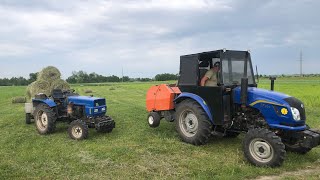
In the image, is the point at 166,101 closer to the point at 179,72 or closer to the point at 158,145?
the point at 179,72

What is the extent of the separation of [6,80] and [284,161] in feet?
245

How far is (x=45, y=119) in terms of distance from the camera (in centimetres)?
1070

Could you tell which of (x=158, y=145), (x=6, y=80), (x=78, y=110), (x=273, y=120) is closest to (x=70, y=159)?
(x=158, y=145)

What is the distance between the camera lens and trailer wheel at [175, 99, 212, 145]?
27.8 feet

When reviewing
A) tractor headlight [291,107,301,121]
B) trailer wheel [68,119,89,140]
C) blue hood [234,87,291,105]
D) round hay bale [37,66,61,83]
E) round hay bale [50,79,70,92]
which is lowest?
trailer wheel [68,119,89,140]

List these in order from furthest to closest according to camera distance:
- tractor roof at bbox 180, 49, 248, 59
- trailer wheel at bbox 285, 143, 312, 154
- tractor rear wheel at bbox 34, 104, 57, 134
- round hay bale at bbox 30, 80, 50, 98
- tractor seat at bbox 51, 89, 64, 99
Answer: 1. round hay bale at bbox 30, 80, 50, 98
2. tractor seat at bbox 51, 89, 64, 99
3. tractor rear wheel at bbox 34, 104, 57, 134
4. tractor roof at bbox 180, 49, 248, 59
5. trailer wheel at bbox 285, 143, 312, 154

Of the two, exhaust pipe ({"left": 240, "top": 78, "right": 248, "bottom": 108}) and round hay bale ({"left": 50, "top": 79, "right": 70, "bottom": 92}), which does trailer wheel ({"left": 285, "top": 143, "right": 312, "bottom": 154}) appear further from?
round hay bale ({"left": 50, "top": 79, "right": 70, "bottom": 92})

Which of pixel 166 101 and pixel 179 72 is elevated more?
pixel 179 72

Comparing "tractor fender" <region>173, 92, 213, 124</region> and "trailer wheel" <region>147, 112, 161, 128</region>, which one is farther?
"trailer wheel" <region>147, 112, 161, 128</region>

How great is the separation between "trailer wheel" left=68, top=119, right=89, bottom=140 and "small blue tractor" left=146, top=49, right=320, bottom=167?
1.88 metres

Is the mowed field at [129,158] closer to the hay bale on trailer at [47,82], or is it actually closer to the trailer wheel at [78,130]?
the trailer wheel at [78,130]

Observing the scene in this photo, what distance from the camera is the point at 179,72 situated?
9.53m

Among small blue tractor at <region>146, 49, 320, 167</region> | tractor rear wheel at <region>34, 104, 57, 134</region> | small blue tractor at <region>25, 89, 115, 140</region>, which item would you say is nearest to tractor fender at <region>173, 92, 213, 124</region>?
small blue tractor at <region>146, 49, 320, 167</region>

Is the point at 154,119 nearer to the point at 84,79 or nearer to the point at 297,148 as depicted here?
the point at 297,148
